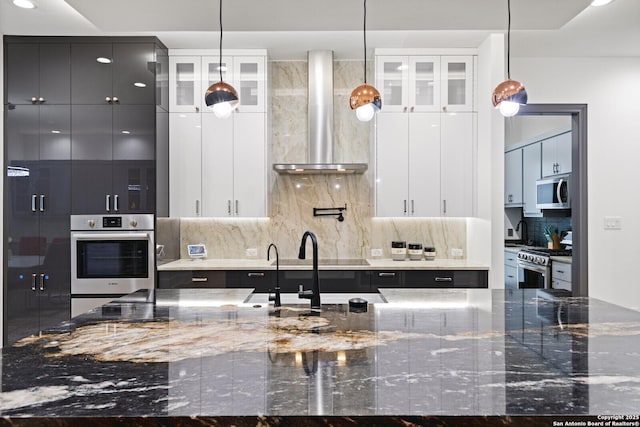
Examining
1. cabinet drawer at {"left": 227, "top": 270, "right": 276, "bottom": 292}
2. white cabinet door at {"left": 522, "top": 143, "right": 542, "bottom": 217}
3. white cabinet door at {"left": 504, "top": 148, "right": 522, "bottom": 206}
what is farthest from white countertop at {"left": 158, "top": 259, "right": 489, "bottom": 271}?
white cabinet door at {"left": 504, "top": 148, "right": 522, "bottom": 206}

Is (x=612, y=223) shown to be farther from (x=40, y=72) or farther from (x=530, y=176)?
(x=40, y=72)

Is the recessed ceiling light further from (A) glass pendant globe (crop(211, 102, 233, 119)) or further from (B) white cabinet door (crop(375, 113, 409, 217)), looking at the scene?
(B) white cabinet door (crop(375, 113, 409, 217))

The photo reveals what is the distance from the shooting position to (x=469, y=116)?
407 centimetres

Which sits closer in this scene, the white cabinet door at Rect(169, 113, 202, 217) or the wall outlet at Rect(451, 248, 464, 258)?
the white cabinet door at Rect(169, 113, 202, 217)

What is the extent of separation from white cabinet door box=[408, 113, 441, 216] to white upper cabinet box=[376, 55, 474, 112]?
126 mm

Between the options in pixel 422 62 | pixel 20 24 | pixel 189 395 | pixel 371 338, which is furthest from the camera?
pixel 422 62

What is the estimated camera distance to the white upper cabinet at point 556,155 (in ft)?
17.0

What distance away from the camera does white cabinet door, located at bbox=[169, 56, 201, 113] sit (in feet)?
13.4

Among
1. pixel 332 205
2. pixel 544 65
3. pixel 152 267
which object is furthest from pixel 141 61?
pixel 544 65

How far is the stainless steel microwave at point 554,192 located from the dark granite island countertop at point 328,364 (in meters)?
3.38

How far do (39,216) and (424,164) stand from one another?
3.36 metres

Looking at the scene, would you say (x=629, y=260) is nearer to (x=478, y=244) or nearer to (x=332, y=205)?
(x=478, y=244)

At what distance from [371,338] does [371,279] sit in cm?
234

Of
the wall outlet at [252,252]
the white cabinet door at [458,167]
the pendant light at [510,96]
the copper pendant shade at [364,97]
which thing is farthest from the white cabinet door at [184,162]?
the pendant light at [510,96]
